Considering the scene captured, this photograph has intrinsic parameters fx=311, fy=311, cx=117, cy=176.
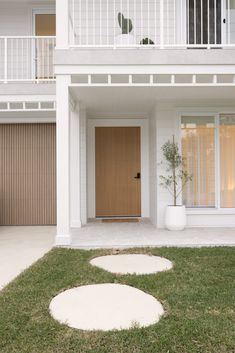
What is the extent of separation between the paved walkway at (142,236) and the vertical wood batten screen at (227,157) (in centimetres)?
74

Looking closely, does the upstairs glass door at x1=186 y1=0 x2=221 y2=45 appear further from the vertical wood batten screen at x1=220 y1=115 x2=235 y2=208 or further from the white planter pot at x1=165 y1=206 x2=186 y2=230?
the white planter pot at x1=165 y1=206 x2=186 y2=230

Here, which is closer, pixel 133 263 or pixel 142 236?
pixel 133 263

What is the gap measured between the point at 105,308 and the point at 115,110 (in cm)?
548

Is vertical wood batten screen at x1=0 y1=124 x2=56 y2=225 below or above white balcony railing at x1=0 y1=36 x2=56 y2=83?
below

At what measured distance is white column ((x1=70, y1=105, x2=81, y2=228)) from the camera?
666cm

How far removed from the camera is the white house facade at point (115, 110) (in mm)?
4949

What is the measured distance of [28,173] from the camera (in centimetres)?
762

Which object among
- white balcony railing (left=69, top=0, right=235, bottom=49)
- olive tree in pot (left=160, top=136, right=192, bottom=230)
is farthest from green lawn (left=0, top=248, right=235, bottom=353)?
white balcony railing (left=69, top=0, right=235, bottom=49)

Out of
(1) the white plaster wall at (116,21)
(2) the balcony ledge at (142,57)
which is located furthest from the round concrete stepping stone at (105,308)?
(1) the white plaster wall at (116,21)

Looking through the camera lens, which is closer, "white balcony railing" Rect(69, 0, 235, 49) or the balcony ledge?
the balcony ledge

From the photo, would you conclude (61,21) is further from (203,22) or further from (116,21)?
(203,22)

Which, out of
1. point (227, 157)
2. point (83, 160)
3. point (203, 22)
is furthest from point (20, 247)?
point (203, 22)

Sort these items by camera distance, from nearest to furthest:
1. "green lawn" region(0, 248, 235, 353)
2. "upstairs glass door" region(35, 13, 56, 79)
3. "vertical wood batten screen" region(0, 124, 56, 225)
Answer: "green lawn" region(0, 248, 235, 353)
"vertical wood batten screen" region(0, 124, 56, 225)
"upstairs glass door" region(35, 13, 56, 79)

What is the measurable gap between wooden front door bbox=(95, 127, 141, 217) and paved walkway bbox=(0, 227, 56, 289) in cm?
169
